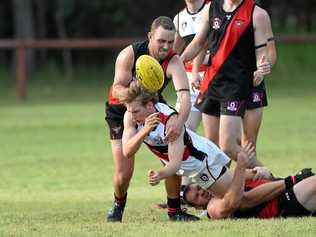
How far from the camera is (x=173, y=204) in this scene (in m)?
9.76

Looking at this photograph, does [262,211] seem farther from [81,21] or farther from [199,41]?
[81,21]

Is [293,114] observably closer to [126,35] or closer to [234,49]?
Answer: [234,49]

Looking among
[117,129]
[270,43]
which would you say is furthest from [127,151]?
[270,43]

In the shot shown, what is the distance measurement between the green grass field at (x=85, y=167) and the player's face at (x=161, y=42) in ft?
4.82

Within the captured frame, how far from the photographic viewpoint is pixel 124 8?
136ft

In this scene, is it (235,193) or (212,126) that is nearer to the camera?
(235,193)

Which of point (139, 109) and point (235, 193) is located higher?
point (139, 109)

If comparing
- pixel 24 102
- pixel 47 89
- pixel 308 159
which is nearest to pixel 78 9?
pixel 47 89

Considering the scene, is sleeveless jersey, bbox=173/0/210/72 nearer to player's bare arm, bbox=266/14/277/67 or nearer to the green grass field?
player's bare arm, bbox=266/14/277/67

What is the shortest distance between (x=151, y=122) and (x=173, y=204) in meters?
1.08

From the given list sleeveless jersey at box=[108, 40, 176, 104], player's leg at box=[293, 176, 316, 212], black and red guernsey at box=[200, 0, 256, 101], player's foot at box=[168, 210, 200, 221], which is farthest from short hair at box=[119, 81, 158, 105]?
black and red guernsey at box=[200, 0, 256, 101]

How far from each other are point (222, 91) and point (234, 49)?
440mm

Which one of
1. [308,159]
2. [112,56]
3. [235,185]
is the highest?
[235,185]

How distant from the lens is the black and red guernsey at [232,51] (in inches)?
422
